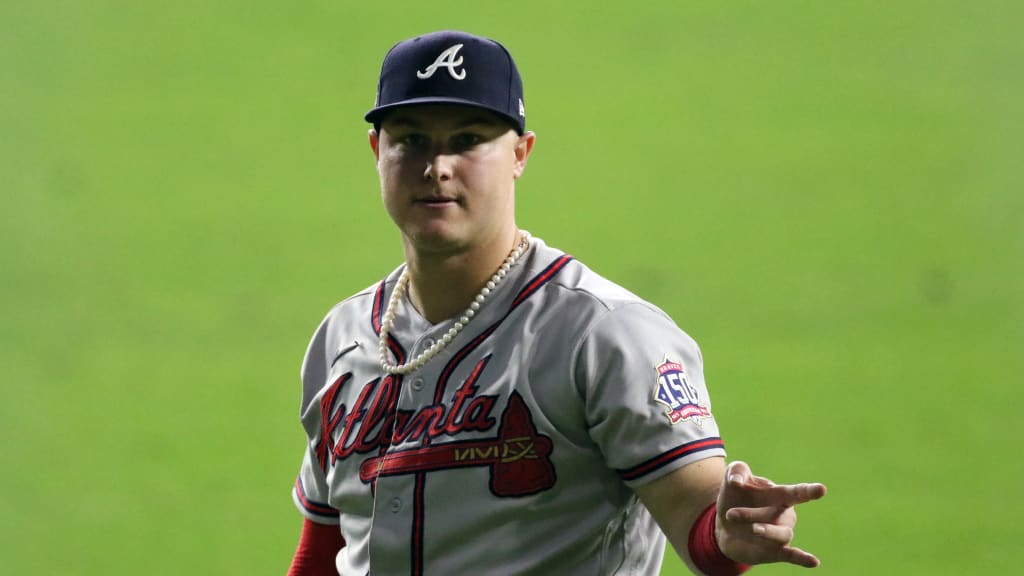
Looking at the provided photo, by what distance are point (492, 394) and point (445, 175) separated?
0.88ft

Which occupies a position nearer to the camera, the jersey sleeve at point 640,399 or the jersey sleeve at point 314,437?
the jersey sleeve at point 640,399

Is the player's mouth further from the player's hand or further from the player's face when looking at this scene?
the player's hand

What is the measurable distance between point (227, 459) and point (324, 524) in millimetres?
1257

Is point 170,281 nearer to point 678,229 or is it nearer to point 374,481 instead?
point 678,229

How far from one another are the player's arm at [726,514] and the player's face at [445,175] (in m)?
0.38

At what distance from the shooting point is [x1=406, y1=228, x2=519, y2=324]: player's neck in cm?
153

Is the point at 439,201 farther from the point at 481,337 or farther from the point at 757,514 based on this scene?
the point at 757,514

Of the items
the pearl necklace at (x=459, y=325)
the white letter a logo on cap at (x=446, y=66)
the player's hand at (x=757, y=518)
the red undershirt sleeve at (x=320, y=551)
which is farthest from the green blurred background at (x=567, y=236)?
the player's hand at (x=757, y=518)

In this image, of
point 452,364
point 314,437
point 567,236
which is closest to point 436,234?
point 452,364

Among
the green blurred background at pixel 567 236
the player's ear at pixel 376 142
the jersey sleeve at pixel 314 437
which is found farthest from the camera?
Result: the green blurred background at pixel 567 236

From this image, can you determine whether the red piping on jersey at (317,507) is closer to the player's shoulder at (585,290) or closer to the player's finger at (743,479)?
the player's shoulder at (585,290)

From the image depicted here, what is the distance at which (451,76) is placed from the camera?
1.46m

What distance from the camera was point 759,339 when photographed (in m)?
2.89

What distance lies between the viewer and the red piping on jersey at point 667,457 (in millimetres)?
1325
